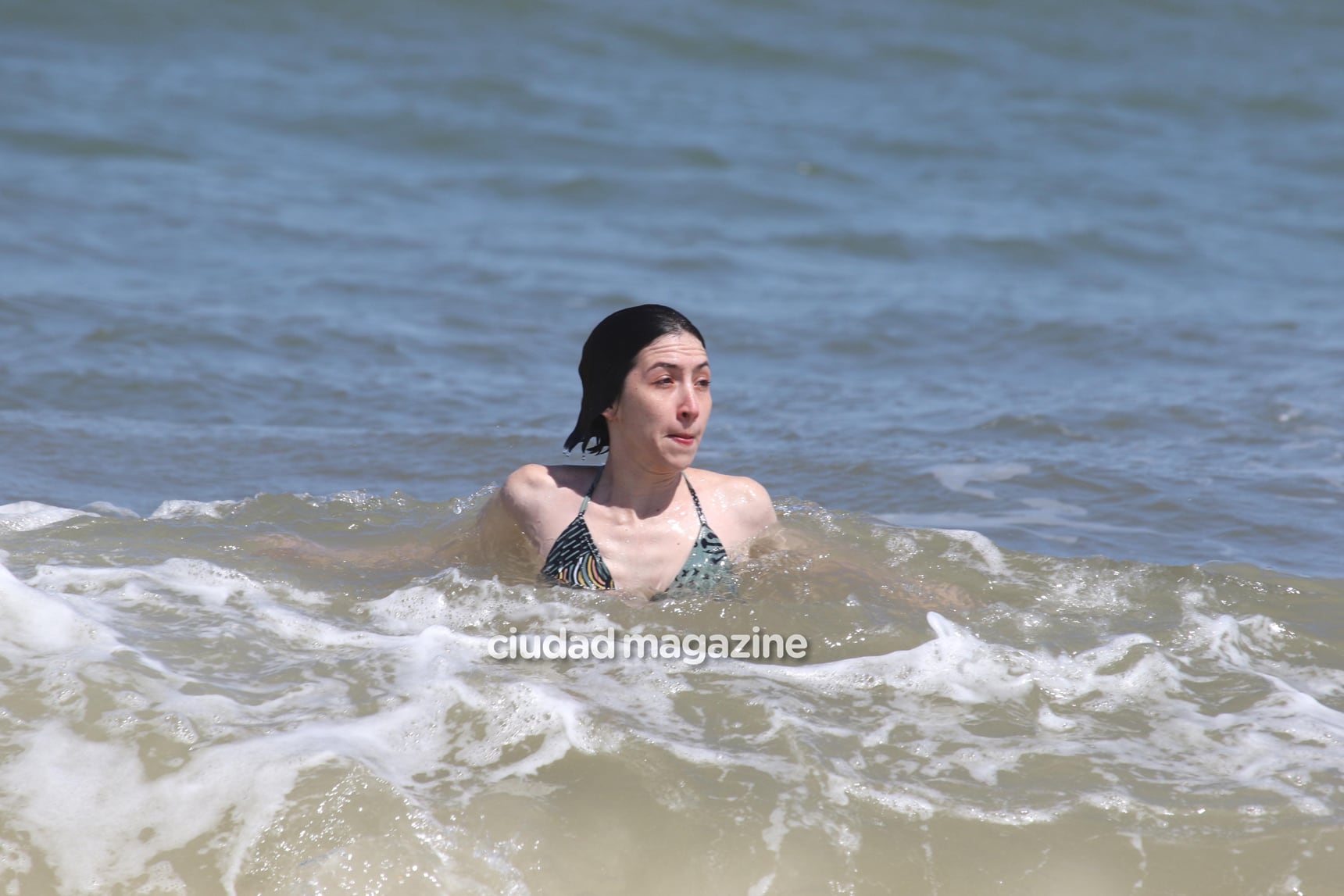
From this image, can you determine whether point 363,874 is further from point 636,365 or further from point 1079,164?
point 1079,164

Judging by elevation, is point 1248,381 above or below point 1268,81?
below

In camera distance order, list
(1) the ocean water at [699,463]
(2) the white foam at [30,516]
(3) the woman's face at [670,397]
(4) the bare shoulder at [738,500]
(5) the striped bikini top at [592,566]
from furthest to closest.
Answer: (2) the white foam at [30,516], (4) the bare shoulder at [738,500], (5) the striped bikini top at [592,566], (3) the woman's face at [670,397], (1) the ocean water at [699,463]

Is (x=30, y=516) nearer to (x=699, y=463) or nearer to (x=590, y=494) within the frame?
(x=590, y=494)

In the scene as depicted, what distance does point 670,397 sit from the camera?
4.39 m

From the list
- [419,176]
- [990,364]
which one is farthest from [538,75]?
[990,364]

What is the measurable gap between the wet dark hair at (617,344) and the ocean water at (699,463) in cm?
64

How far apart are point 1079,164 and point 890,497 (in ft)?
33.3

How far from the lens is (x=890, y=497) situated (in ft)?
20.7

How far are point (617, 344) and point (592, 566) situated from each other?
717mm

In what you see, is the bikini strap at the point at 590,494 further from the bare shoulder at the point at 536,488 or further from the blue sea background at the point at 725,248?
the blue sea background at the point at 725,248

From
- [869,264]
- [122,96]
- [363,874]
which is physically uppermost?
[122,96]

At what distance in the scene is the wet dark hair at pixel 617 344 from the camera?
443 cm

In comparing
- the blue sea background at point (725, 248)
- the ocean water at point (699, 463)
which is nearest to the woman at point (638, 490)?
the ocean water at point (699, 463)

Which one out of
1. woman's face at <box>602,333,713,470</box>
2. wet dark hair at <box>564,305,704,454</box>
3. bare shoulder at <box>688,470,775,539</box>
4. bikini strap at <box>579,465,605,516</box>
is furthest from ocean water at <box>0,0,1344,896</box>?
wet dark hair at <box>564,305,704,454</box>
